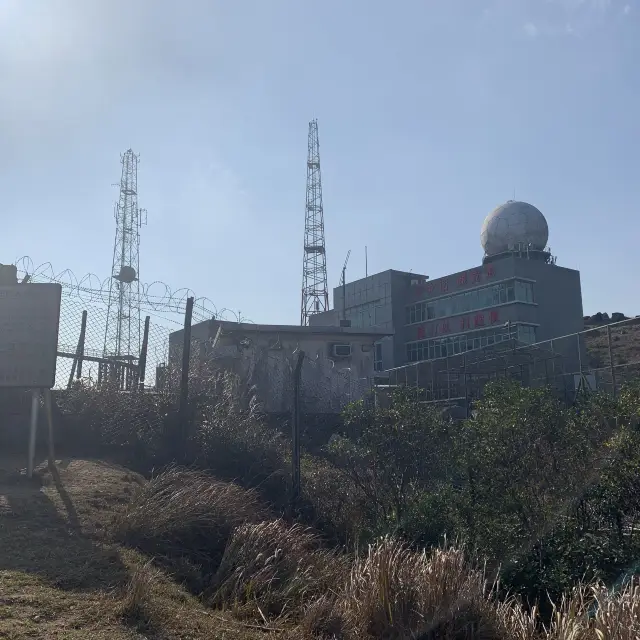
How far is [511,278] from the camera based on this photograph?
47344 mm

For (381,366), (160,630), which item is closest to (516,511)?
(160,630)

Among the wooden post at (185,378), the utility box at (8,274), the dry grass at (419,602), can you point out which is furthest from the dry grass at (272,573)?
the utility box at (8,274)

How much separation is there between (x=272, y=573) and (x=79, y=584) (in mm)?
1778

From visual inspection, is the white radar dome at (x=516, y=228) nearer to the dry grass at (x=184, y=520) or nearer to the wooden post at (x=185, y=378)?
the wooden post at (x=185, y=378)

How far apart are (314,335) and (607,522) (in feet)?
72.7

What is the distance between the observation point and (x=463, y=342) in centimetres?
5147

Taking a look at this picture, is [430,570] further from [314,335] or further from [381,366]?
[381,366]

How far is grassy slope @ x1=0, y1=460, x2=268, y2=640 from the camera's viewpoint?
552cm

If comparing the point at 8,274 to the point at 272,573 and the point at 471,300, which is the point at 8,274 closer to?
the point at 272,573

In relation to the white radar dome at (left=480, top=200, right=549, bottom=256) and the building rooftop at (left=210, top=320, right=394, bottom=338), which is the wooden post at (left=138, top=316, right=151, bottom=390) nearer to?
the building rooftop at (left=210, top=320, right=394, bottom=338)

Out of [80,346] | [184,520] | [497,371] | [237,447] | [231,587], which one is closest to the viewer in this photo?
[231,587]

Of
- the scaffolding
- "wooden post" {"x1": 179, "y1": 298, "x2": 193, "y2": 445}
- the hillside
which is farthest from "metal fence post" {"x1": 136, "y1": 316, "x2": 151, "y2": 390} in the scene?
the hillside

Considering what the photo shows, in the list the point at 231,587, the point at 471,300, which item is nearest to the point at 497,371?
the point at 231,587

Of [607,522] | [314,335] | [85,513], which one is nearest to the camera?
[607,522]
